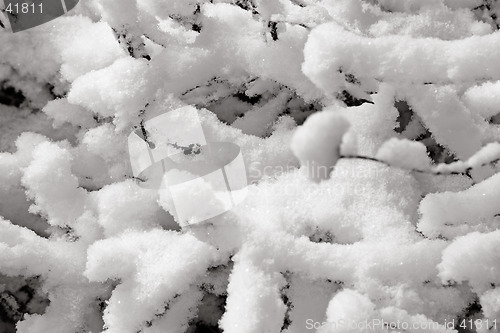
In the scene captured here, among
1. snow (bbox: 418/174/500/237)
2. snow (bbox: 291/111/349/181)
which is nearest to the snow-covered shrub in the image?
snow (bbox: 418/174/500/237)

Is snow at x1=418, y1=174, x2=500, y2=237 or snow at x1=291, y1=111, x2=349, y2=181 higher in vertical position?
snow at x1=291, y1=111, x2=349, y2=181

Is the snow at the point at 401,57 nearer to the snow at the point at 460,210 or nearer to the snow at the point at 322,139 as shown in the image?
the snow at the point at 460,210

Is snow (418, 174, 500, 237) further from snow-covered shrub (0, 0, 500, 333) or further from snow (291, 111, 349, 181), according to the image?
snow (291, 111, 349, 181)

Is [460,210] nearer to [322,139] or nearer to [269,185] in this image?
[269,185]

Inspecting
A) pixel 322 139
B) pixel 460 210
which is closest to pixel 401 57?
pixel 460 210

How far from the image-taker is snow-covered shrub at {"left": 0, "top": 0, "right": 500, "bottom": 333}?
33.2 inches

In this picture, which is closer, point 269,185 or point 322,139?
point 322,139

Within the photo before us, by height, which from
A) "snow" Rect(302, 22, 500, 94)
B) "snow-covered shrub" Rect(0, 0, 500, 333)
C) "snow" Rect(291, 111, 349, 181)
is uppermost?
"snow" Rect(291, 111, 349, 181)

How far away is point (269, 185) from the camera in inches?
37.0

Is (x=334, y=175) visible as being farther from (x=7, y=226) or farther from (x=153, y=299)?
(x=7, y=226)

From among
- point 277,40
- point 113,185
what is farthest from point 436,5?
point 113,185

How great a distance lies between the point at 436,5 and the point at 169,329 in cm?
86

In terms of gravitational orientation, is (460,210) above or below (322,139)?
below

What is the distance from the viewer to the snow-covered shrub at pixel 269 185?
2.77 feet
